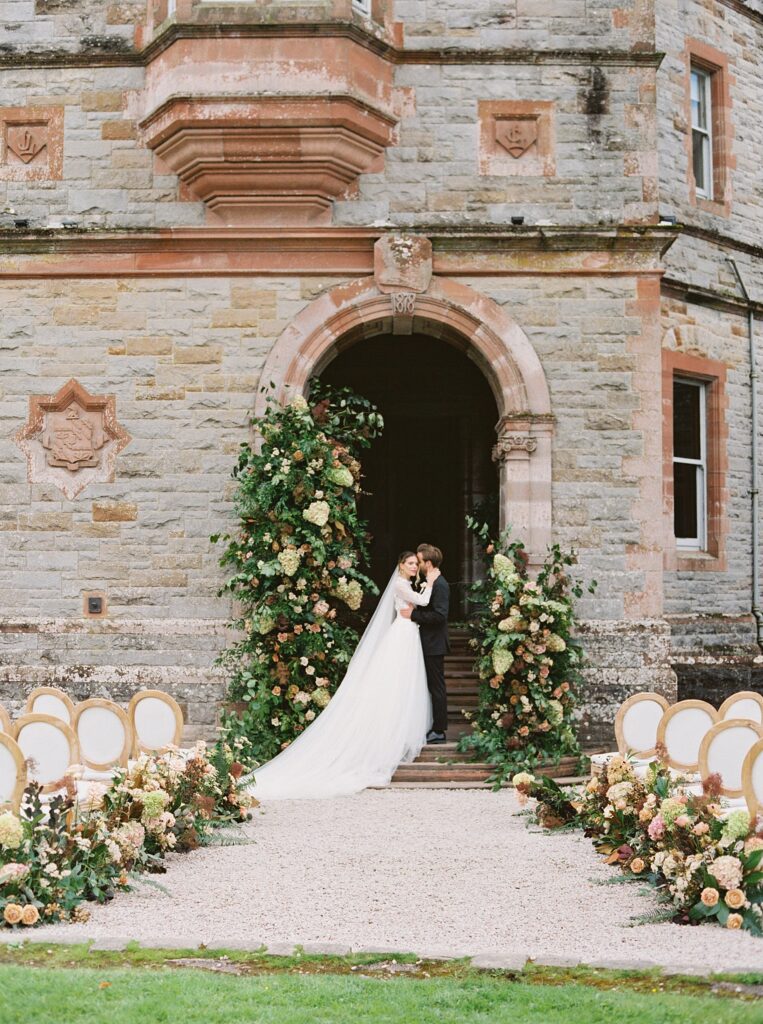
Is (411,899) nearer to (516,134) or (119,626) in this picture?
(119,626)

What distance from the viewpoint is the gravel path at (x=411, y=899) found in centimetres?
557

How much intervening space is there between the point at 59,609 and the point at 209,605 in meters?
1.44

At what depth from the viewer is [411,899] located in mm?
6547

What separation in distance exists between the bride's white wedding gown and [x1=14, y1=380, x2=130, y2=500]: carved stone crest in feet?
9.96

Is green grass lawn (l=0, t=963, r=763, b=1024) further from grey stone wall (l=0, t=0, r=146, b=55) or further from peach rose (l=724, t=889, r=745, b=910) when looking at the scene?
grey stone wall (l=0, t=0, r=146, b=55)

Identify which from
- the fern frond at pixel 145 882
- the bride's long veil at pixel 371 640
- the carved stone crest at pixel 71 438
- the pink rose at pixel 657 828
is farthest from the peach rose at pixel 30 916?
the carved stone crest at pixel 71 438

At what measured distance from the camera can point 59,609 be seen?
1212 centimetres

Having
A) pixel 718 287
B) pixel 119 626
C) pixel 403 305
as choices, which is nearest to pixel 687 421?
pixel 718 287

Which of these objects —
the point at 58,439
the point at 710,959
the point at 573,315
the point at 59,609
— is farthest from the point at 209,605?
the point at 710,959

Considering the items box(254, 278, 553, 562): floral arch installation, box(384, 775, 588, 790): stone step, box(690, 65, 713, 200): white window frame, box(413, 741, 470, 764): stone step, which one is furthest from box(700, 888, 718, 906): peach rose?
box(690, 65, 713, 200): white window frame

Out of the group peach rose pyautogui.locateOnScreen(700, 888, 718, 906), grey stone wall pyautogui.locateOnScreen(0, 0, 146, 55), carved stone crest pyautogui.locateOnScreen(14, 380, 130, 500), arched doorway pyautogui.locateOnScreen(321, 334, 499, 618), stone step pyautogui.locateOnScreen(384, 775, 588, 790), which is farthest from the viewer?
arched doorway pyautogui.locateOnScreen(321, 334, 499, 618)

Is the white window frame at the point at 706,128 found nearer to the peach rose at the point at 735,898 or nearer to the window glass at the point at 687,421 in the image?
the window glass at the point at 687,421

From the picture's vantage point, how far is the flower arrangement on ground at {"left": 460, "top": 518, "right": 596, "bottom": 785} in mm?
11086

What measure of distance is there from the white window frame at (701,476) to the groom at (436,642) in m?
4.34
